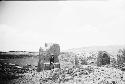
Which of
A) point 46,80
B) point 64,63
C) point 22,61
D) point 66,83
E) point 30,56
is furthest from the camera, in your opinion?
point 30,56

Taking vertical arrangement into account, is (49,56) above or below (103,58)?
above

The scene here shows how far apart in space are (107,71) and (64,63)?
10.5m

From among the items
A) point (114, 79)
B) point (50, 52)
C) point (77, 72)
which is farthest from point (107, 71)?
point (50, 52)

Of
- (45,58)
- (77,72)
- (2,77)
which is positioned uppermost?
(45,58)

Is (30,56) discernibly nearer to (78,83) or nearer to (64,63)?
(64,63)

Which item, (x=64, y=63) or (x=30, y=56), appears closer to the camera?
(x=64, y=63)

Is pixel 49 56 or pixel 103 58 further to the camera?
pixel 49 56

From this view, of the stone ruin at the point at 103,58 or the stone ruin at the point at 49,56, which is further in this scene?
the stone ruin at the point at 49,56

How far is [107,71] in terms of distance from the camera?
1205 cm

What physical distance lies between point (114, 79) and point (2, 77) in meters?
15.9

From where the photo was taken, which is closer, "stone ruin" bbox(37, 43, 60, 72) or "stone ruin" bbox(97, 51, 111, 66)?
"stone ruin" bbox(97, 51, 111, 66)

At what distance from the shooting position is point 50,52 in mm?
18438

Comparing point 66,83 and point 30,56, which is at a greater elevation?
point 30,56

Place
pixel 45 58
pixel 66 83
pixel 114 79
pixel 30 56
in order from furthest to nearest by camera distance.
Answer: pixel 30 56
pixel 45 58
pixel 66 83
pixel 114 79
